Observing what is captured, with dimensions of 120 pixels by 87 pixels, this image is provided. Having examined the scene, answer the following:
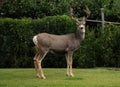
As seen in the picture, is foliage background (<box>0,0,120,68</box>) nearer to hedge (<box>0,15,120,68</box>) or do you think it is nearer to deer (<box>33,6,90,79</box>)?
hedge (<box>0,15,120,68</box>)

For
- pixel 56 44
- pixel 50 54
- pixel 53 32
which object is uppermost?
pixel 56 44

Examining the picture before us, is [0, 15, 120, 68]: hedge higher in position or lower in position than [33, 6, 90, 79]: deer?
lower

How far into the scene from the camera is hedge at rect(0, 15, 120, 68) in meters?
23.6

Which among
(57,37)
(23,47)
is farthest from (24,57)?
(57,37)

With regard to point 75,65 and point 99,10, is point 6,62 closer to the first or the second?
point 75,65

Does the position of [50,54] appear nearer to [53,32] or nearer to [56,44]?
[53,32]

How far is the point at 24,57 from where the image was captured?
23.9 m

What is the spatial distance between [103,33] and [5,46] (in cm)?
551

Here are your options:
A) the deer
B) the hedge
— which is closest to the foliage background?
the hedge

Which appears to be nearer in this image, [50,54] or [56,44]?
[56,44]

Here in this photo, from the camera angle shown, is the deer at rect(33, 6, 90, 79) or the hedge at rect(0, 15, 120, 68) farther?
the hedge at rect(0, 15, 120, 68)

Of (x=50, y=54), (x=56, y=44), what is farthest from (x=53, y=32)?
(x=56, y=44)

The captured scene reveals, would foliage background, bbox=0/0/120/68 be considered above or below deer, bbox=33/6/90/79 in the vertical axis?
below

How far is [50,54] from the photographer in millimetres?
23734
